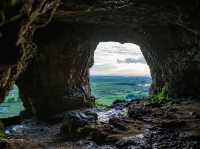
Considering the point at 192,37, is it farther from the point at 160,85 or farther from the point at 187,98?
the point at 160,85

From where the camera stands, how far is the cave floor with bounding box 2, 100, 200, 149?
53.3 ft

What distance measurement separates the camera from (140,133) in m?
18.8

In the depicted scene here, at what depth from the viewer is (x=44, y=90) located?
100ft

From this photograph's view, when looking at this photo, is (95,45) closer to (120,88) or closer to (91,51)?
(91,51)

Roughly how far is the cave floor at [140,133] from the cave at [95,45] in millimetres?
706

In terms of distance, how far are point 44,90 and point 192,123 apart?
15639 millimetres

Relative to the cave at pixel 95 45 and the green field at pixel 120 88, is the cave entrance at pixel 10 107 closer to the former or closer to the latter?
the green field at pixel 120 88

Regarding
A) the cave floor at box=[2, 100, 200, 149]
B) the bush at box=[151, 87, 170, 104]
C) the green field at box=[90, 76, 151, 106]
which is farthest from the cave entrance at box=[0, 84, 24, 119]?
the cave floor at box=[2, 100, 200, 149]

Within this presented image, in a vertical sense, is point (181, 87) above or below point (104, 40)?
below

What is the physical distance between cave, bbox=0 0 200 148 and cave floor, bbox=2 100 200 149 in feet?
2.32

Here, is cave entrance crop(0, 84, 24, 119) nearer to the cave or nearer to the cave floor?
the cave

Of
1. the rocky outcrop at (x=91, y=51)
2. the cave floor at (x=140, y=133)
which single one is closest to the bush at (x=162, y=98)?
the rocky outcrop at (x=91, y=51)

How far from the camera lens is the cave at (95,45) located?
24031 mm

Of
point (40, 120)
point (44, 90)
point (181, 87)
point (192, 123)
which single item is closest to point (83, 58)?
point (44, 90)
